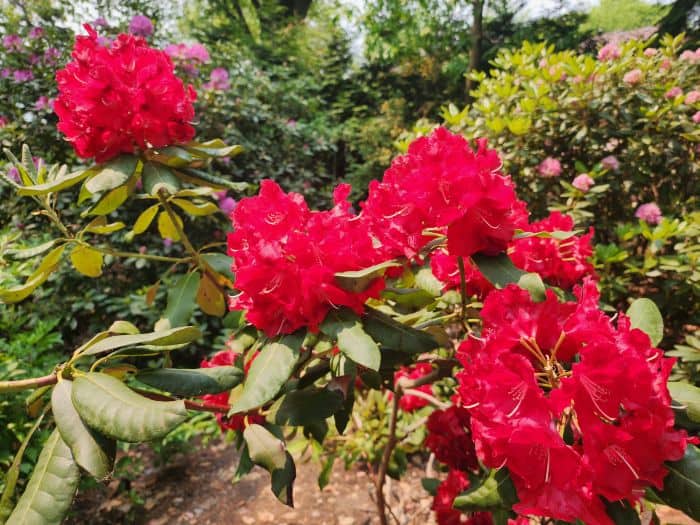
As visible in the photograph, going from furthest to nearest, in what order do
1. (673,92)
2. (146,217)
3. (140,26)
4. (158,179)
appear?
(140,26)
(673,92)
(146,217)
(158,179)

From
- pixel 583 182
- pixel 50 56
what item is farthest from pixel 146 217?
pixel 50 56

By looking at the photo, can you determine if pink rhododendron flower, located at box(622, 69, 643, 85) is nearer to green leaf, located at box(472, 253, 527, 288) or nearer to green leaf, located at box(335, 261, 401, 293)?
green leaf, located at box(472, 253, 527, 288)

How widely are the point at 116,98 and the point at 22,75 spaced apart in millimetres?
3293

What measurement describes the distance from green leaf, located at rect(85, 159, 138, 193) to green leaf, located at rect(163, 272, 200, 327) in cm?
32

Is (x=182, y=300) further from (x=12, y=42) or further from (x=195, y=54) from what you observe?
(x=12, y=42)

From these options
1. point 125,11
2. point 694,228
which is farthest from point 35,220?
point 694,228

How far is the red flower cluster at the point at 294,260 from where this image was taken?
0.65 metres

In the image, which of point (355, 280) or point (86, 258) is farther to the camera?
point (86, 258)

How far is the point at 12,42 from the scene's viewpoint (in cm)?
333

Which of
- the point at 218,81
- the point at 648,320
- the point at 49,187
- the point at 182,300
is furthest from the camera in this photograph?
the point at 218,81

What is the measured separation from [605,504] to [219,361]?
884mm

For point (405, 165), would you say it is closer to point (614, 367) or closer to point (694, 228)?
point (614, 367)

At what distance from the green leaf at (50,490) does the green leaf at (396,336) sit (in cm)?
46

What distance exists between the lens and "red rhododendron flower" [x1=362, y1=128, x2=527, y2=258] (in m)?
0.62
